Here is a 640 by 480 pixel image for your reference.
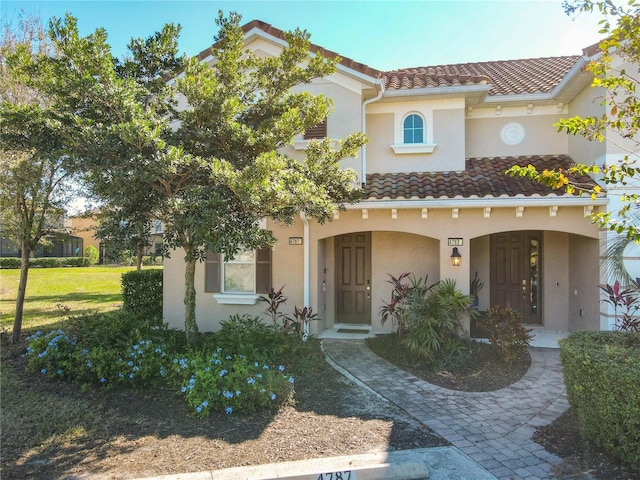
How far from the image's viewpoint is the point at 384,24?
27.8ft

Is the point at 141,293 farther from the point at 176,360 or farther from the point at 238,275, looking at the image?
the point at 176,360

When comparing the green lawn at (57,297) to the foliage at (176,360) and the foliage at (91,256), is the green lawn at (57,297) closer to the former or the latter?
the foliage at (176,360)

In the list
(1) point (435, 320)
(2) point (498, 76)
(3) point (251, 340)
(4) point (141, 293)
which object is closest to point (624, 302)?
(1) point (435, 320)

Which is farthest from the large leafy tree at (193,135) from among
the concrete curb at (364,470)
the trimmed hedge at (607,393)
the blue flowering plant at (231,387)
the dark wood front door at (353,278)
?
the trimmed hedge at (607,393)

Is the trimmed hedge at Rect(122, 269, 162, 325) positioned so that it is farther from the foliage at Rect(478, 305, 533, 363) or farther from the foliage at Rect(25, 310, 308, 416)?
the foliage at Rect(478, 305, 533, 363)

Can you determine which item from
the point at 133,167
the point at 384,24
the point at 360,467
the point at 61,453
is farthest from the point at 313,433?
the point at 384,24

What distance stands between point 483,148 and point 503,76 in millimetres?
3078

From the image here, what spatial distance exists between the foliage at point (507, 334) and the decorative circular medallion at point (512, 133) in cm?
534

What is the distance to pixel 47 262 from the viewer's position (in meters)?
32.9

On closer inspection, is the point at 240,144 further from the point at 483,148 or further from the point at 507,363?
the point at 483,148

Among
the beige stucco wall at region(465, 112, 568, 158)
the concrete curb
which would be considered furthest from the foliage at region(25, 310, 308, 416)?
the beige stucco wall at region(465, 112, 568, 158)

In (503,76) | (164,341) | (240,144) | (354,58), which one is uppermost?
(503,76)

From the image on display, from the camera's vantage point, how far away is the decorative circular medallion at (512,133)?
1065 centimetres

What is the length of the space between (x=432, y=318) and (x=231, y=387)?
414 cm
